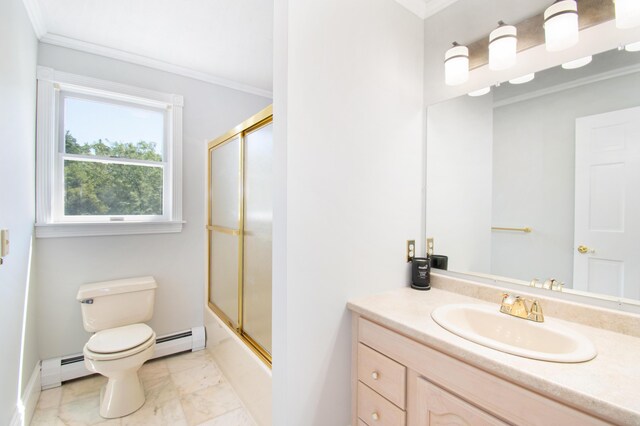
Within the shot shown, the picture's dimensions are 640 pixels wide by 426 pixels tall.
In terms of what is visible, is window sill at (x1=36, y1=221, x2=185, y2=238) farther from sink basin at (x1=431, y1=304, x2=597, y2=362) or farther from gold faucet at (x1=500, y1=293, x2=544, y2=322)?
gold faucet at (x1=500, y1=293, x2=544, y2=322)

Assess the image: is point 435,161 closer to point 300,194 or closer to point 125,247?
point 300,194

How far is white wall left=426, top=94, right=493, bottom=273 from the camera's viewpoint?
145cm

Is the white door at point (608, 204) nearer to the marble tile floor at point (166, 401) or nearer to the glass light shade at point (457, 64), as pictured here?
the glass light shade at point (457, 64)

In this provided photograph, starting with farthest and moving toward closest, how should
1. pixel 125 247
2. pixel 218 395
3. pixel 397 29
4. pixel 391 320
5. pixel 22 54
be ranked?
pixel 125 247 < pixel 218 395 < pixel 22 54 < pixel 397 29 < pixel 391 320

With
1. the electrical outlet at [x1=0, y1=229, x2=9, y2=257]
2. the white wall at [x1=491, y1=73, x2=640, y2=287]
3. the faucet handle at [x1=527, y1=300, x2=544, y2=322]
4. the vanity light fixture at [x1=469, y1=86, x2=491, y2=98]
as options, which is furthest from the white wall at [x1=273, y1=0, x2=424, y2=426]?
the electrical outlet at [x1=0, y1=229, x2=9, y2=257]

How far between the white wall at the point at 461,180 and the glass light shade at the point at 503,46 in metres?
0.16

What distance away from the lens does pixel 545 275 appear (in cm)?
122

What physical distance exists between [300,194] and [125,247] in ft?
6.04

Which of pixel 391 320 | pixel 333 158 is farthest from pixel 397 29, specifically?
pixel 391 320

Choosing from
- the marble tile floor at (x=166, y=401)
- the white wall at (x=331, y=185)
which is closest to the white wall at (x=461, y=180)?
the white wall at (x=331, y=185)

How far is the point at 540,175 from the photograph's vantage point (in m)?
1.26

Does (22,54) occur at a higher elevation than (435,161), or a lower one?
higher

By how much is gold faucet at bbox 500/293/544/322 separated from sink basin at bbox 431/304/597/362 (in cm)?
2

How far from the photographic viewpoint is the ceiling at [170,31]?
1.70 m
